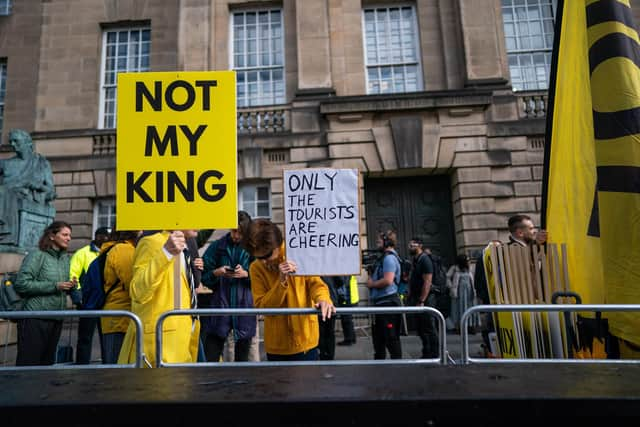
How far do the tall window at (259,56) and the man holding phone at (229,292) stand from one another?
943 centimetres

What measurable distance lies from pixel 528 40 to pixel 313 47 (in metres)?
6.74

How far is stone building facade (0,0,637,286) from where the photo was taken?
1201 centimetres

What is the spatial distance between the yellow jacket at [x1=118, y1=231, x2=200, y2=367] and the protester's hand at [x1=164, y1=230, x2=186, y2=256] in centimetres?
6

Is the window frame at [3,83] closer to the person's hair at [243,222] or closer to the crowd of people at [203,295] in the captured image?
the crowd of people at [203,295]

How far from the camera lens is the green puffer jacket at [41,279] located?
4.87m

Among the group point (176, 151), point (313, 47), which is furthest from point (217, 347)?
point (313, 47)

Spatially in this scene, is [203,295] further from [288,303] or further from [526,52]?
[526,52]

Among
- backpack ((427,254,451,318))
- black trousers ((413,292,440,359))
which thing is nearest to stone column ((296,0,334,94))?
backpack ((427,254,451,318))

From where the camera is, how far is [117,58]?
14.3 m

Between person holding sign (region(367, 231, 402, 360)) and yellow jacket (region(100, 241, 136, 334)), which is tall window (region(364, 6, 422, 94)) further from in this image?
yellow jacket (region(100, 241, 136, 334))

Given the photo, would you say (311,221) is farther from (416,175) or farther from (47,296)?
(416,175)

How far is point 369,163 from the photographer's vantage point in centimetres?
1213

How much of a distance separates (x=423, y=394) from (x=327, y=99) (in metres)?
11.4

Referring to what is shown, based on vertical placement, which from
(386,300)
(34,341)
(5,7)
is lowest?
(34,341)
